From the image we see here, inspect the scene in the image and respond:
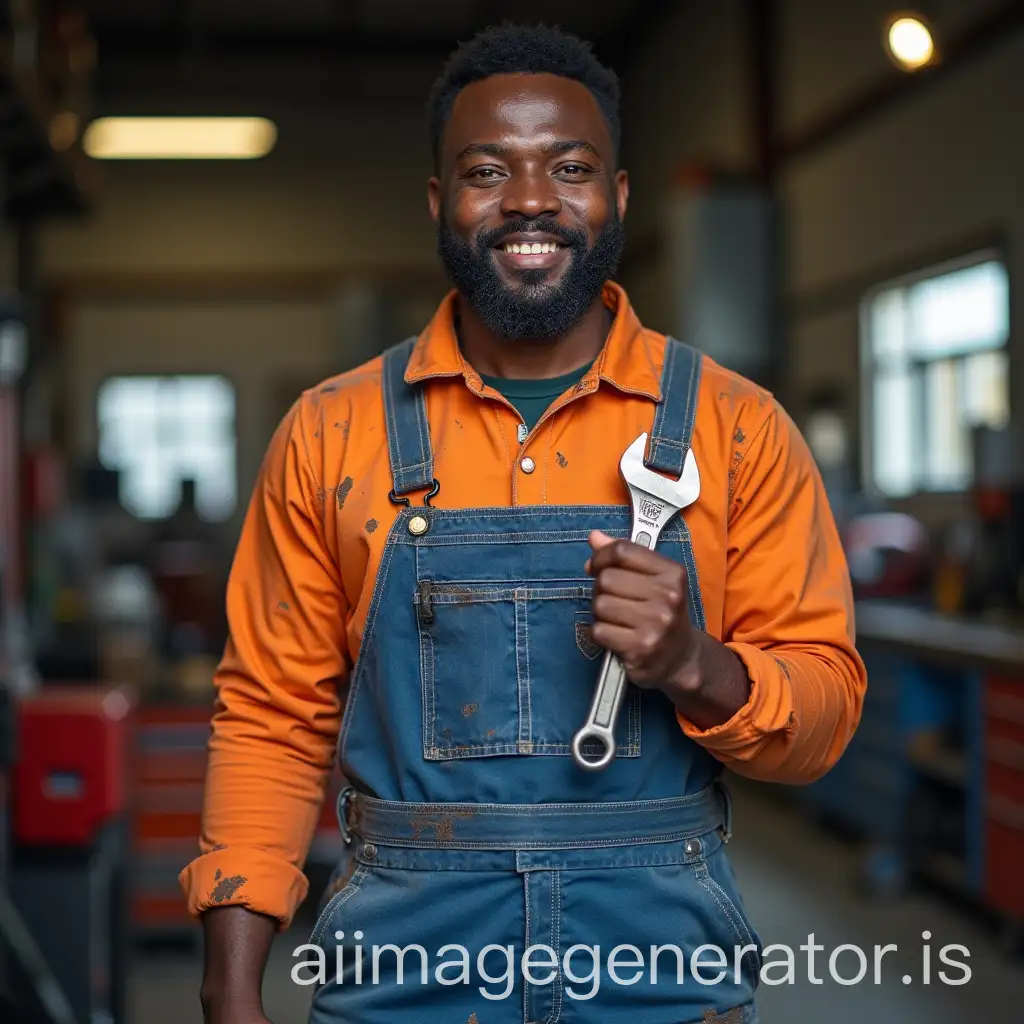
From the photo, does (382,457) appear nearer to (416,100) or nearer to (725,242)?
(725,242)

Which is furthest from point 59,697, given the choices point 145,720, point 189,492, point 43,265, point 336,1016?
point 43,265

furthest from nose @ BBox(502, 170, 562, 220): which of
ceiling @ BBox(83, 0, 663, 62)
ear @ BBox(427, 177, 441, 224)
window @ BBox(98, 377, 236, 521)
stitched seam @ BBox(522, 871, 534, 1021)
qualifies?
window @ BBox(98, 377, 236, 521)

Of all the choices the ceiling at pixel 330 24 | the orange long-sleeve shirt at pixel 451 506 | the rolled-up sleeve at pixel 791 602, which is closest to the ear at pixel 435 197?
the orange long-sleeve shirt at pixel 451 506

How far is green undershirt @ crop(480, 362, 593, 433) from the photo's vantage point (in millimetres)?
1438

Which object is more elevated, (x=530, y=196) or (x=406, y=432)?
(x=530, y=196)

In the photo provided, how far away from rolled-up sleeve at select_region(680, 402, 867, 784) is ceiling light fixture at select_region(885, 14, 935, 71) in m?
2.45

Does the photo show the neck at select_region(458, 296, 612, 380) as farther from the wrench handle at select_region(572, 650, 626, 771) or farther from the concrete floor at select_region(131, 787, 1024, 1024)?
the concrete floor at select_region(131, 787, 1024, 1024)

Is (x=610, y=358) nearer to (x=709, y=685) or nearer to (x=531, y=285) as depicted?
(x=531, y=285)

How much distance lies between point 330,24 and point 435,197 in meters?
10.8

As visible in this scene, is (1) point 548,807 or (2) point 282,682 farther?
(2) point 282,682

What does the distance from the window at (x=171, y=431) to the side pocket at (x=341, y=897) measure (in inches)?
471

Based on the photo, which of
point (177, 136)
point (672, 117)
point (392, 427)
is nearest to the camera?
point (392, 427)

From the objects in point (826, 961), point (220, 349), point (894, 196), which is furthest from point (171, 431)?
point (826, 961)

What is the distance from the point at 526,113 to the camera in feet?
4.64
